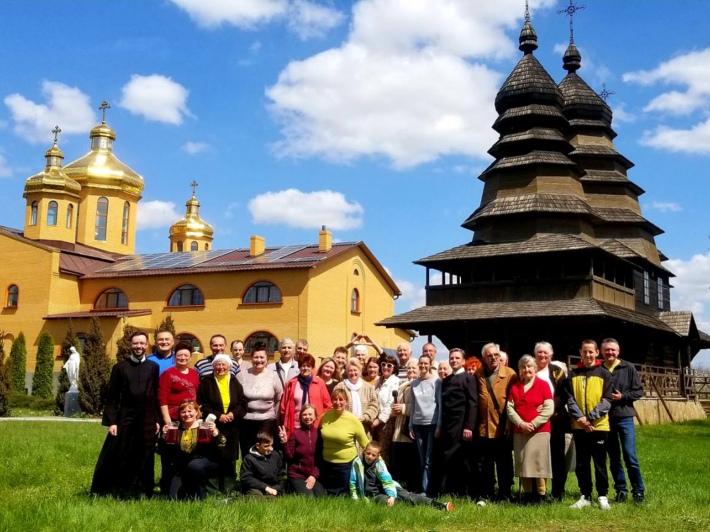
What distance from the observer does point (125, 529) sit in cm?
658

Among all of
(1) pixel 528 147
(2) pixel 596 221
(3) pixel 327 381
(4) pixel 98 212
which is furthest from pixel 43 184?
(3) pixel 327 381

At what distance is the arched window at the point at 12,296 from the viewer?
40.6m

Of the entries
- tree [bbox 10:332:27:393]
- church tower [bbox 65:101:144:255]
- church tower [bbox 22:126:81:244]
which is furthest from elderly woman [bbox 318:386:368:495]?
church tower [bbox 65:101:144:255]

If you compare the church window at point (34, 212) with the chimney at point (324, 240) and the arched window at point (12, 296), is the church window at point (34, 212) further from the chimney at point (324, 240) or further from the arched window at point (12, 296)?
the chimney at point (324, 240)

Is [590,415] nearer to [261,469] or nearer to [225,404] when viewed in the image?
[261,469]

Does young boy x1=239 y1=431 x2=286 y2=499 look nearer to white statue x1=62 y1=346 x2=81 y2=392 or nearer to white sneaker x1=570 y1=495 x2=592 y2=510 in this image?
white sneaker x1=570 y1=495 x2=592 y2=510

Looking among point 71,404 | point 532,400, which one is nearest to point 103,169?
point 71,404

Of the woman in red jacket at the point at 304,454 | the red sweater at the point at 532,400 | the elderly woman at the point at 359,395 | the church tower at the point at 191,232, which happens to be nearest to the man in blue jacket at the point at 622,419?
the red sweater at the point at 532,400

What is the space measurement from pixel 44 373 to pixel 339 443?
1153 inches

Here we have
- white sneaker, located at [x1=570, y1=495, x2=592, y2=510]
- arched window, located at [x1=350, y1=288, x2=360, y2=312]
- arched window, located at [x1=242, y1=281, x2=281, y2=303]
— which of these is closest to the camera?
white sneaker, located at [x1=570, y1=495, x2=592, y2=510]

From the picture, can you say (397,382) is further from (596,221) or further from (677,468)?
(596,221)

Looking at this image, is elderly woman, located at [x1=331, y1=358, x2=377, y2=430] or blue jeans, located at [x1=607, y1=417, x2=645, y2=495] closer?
blue jeans, located at [x1=607, y1=417, x2=645, y2=495]

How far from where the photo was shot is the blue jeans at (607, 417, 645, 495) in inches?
344

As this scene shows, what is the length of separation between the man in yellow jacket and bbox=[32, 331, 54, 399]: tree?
3023cm
